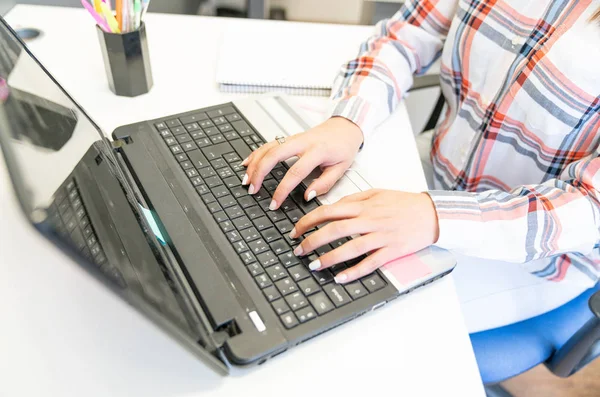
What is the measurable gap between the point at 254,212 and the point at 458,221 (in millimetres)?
225

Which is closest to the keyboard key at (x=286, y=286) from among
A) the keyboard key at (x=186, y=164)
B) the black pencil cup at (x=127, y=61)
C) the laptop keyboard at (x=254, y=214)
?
the laptop keyboard at (x=254, y=214)

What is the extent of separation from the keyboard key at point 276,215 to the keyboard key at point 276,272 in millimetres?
69

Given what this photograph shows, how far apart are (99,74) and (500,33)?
2.01 ft

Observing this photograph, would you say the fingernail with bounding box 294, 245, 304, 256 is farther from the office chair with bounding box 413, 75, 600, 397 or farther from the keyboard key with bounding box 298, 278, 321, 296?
the office chair with bounding box 413, 75, 600, 397

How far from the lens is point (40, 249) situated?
494 millimetres

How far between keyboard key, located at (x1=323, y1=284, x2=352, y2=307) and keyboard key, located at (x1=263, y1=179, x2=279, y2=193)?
0.16 m

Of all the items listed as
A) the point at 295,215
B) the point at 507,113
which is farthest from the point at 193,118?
the point at 507,113

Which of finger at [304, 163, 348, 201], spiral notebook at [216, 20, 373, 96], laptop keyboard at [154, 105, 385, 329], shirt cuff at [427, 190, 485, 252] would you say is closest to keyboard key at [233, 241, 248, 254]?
laptop keyboard at [154, 105, 385, 329]

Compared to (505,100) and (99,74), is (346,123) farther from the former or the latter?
(99,74)

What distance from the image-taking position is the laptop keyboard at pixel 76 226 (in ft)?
1.13

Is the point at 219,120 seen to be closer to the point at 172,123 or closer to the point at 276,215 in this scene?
the point at 172,123

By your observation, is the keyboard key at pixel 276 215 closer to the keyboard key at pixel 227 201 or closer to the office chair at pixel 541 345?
the keyboard key at pixel 227 201

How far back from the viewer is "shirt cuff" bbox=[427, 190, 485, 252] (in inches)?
20.6

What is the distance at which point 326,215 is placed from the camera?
0.51 metres
